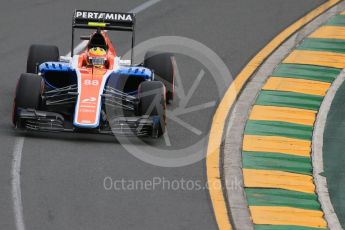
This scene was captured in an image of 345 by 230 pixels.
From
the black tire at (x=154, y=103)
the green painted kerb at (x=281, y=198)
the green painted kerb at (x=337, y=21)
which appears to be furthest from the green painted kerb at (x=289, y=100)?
the green painted kerb at (x=337, y=21)

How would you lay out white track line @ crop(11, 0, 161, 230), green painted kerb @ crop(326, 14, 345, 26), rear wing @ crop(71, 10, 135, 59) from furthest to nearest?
green painted kerb @ crop(326, 14, 345, 26)
rear wing @ crop(71, 10, 135, 59)
white track line @ crop(11, 0, 161, 230)

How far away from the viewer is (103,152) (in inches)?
624

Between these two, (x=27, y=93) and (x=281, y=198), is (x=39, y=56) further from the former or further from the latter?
(x=281, y=198)

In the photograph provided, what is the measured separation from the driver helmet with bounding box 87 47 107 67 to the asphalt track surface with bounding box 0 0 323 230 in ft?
4.49

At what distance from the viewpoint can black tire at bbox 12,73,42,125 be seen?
16.2 meters

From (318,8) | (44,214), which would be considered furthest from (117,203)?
(318,8)

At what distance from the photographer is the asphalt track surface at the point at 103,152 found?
13.8 metres

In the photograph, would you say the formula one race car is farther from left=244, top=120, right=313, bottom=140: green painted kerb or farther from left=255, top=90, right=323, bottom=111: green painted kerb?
left=255, top=90, right=323, bottom=111: green painted kerb

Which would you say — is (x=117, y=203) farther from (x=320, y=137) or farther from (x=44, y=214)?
(x=320, y=137)

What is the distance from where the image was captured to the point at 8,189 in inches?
566

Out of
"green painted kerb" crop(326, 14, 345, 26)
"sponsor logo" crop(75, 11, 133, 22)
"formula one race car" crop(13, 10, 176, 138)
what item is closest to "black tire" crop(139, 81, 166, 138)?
"formula one race car" crop(13, 10, 176, 138)

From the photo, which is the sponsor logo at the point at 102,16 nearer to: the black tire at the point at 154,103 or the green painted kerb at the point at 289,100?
the black tire at the point at 154,103

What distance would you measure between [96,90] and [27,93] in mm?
1025

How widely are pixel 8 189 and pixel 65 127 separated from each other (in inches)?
84.4
